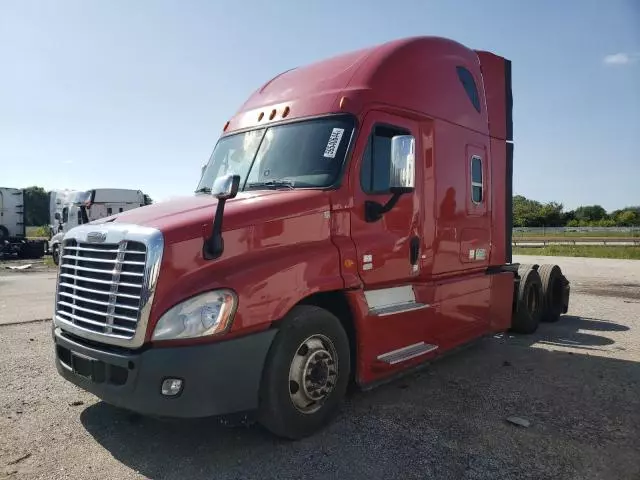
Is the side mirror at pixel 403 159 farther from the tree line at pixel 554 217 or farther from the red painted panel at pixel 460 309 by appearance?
the tree line at pixel 554 217

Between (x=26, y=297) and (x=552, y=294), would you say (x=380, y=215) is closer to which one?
(x=552, y=294)

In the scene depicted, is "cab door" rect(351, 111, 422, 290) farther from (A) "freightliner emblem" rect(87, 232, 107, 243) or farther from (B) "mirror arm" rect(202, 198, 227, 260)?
(A) "freightliner emblem" rect(87, 232, 107, 243)

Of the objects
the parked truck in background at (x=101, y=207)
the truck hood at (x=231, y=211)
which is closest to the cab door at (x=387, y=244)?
the truck hood at (x=231, y=211)

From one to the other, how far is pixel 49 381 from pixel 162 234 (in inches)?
123

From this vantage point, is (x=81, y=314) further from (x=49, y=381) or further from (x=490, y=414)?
(x=490, y=414)

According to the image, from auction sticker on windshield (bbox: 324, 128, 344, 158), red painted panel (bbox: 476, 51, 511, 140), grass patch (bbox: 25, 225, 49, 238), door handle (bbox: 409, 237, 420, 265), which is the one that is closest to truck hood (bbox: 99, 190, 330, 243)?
auction sticker on windshield (bbox: 324, 128, 344, 158)

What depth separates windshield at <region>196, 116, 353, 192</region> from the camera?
174 inches

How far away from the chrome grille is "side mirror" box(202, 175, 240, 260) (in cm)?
44

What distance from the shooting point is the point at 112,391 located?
3.59 m

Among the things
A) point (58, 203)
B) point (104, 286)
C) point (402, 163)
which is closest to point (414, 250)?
point (402, 163)

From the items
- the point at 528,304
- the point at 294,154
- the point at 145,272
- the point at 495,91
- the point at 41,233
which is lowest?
the point at 528,304

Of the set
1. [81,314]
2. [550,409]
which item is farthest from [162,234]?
[550,409]

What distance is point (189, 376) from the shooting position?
3.39 meters

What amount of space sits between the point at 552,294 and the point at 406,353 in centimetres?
549
